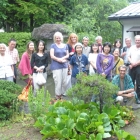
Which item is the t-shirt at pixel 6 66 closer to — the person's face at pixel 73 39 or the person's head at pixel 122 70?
the person's face at pixel 73 39

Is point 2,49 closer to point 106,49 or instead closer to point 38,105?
point 38,105

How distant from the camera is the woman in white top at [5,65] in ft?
21.0

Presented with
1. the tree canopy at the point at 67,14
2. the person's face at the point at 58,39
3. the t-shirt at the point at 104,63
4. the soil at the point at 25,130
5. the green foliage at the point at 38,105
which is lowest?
the soil at the point at 25,130

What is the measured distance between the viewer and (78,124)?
4.33 m

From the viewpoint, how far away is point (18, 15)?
54.6 ft

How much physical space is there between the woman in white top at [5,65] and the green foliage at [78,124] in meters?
2.05

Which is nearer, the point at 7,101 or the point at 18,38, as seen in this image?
the point at 7,101

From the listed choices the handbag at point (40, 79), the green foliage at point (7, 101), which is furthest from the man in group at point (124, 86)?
the green foliage at point (7, 101)

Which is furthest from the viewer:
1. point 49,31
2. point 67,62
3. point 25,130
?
point 49,31

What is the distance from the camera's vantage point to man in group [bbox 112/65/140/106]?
219 inches

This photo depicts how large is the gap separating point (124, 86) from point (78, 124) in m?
1.85

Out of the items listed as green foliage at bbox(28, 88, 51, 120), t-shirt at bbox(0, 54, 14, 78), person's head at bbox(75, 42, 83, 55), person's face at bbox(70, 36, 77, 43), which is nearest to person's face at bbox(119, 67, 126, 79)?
person's head at bbox(75, 42, 83, 55)

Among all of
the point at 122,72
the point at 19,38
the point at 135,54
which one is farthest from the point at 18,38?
the point at 122,72

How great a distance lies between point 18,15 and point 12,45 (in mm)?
10188
